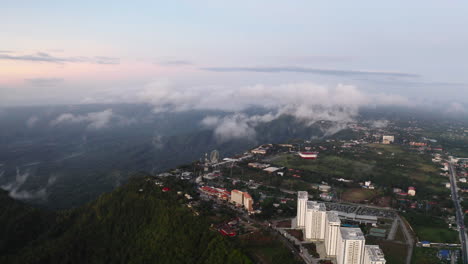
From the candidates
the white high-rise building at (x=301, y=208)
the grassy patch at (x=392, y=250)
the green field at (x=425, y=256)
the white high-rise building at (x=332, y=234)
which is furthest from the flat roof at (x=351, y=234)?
the green field at (x=425, y=256)

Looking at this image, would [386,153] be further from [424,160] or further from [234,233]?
[234,233]

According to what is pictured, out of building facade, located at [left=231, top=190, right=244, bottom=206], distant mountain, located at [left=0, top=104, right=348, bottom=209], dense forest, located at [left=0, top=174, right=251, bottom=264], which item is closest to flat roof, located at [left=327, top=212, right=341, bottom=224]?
dense forest, located at [left=0, top=174, right=251, bottom=264]

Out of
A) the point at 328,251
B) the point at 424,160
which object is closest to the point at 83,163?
the point at 328,251

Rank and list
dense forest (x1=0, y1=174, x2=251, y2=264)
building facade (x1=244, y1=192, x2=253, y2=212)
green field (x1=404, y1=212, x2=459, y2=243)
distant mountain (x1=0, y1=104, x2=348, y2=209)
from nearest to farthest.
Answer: dense forest (x1=0, y1=174, x2=251, y2=264), green field (x1=404, y1=212, x2=459, y2=243), building facade (x1=244, y1=192, x2=253, y2=212), distant mountain (x1=0, y1=104, x2=348, y2=209)

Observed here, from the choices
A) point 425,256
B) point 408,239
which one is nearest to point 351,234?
point 425,256

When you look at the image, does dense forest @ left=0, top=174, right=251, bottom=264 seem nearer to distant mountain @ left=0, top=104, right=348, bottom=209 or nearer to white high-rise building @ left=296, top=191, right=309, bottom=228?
white high-rise building @ left=296, top=191, right=309, bottom=228

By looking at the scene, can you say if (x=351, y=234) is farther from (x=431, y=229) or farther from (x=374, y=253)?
(x=431, y=229)

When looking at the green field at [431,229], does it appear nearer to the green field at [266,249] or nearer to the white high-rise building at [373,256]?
the white high-rise building at [373,256]
